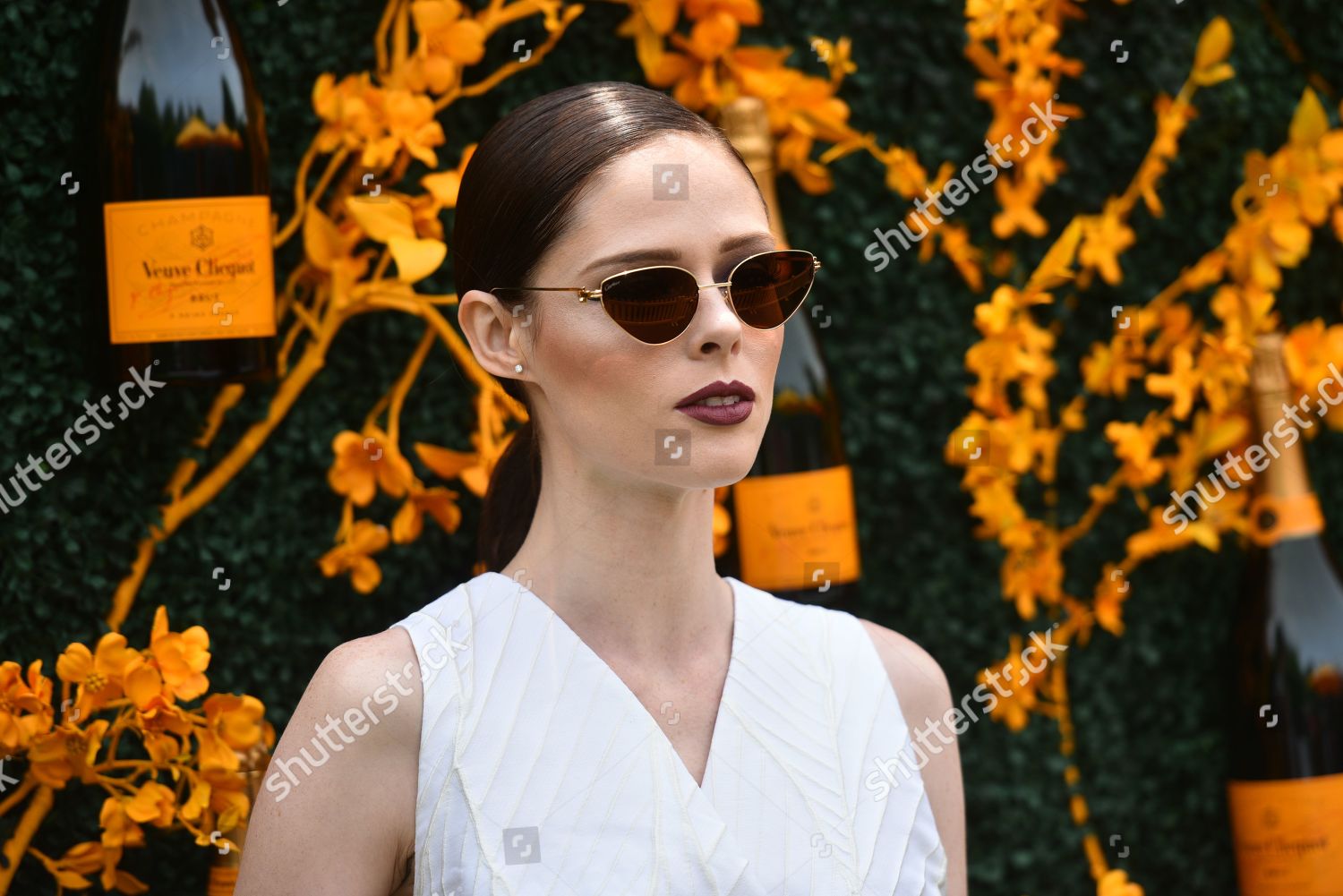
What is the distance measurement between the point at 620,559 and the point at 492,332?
186 mm

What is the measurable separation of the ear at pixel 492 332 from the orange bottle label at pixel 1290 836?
3.66 feet

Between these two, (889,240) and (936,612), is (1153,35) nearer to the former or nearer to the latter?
(889,240)

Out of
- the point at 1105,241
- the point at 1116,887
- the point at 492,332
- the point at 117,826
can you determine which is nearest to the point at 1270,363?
the point at 1105,241

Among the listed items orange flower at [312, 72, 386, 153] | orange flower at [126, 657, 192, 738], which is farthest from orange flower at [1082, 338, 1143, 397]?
orange flower at [126, 657, 192, 738]

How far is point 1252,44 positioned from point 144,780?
151 centimetres

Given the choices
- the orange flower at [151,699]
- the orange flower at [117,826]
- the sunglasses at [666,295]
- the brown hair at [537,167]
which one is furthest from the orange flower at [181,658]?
the sunglasses at [666,295]

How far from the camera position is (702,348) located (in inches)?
40.5

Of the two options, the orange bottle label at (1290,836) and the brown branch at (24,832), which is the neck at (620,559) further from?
the orange bottle label at (1290,836)

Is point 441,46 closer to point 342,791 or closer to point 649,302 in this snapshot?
point 649,302

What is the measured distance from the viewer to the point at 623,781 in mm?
1055

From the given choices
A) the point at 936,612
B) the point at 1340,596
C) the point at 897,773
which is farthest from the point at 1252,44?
the point at 897,773

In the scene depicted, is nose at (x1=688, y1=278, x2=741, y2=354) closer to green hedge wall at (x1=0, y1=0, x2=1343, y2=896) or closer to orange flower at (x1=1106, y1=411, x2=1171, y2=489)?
green hedge wall at (x1=0, y1=0, x2=1343, y2=896)

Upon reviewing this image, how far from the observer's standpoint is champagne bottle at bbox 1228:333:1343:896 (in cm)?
174

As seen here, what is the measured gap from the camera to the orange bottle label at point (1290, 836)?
1693mm
